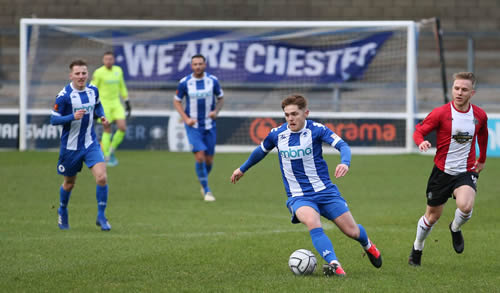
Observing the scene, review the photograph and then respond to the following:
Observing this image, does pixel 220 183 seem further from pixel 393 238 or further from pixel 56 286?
pixel 56 286

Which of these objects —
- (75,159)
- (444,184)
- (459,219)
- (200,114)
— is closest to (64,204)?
(75,159)

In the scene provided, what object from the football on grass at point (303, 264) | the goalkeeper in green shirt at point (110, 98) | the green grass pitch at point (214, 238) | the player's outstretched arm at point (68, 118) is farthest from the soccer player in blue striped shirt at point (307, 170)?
the goalkeeper in green shirt at point (110, 98)

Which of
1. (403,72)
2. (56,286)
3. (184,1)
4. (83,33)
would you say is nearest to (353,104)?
(403,72)

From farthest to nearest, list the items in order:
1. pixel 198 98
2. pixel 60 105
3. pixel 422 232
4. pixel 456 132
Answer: pixel 198 98 → pixel 60 105 → pixel 422 232 → pixel 456 132

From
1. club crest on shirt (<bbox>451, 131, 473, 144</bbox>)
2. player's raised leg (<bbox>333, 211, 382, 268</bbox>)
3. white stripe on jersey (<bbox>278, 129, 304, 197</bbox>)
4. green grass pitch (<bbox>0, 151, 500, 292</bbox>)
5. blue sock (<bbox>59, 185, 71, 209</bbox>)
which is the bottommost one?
green grass pitch (<bbox>0, 151, 500, 292</bbox>)

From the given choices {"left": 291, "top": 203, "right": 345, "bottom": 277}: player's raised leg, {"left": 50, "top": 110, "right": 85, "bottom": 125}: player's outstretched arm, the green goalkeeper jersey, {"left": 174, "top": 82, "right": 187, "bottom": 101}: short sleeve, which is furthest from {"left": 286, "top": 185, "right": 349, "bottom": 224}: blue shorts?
the green goalkeeper jersey

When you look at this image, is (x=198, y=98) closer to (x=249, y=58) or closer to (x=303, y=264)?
(x=303, y=264)

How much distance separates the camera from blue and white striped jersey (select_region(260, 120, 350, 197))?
22.1ft

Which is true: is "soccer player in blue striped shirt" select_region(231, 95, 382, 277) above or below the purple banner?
below

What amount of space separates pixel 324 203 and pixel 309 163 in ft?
1.24

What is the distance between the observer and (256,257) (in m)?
7.52

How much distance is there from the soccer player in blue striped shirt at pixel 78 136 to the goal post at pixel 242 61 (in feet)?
31.5

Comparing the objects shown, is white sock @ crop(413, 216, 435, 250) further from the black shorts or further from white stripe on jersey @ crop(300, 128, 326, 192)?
white stripe on jersey @ crop(300, 128, 326, 192)

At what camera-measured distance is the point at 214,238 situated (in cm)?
862
